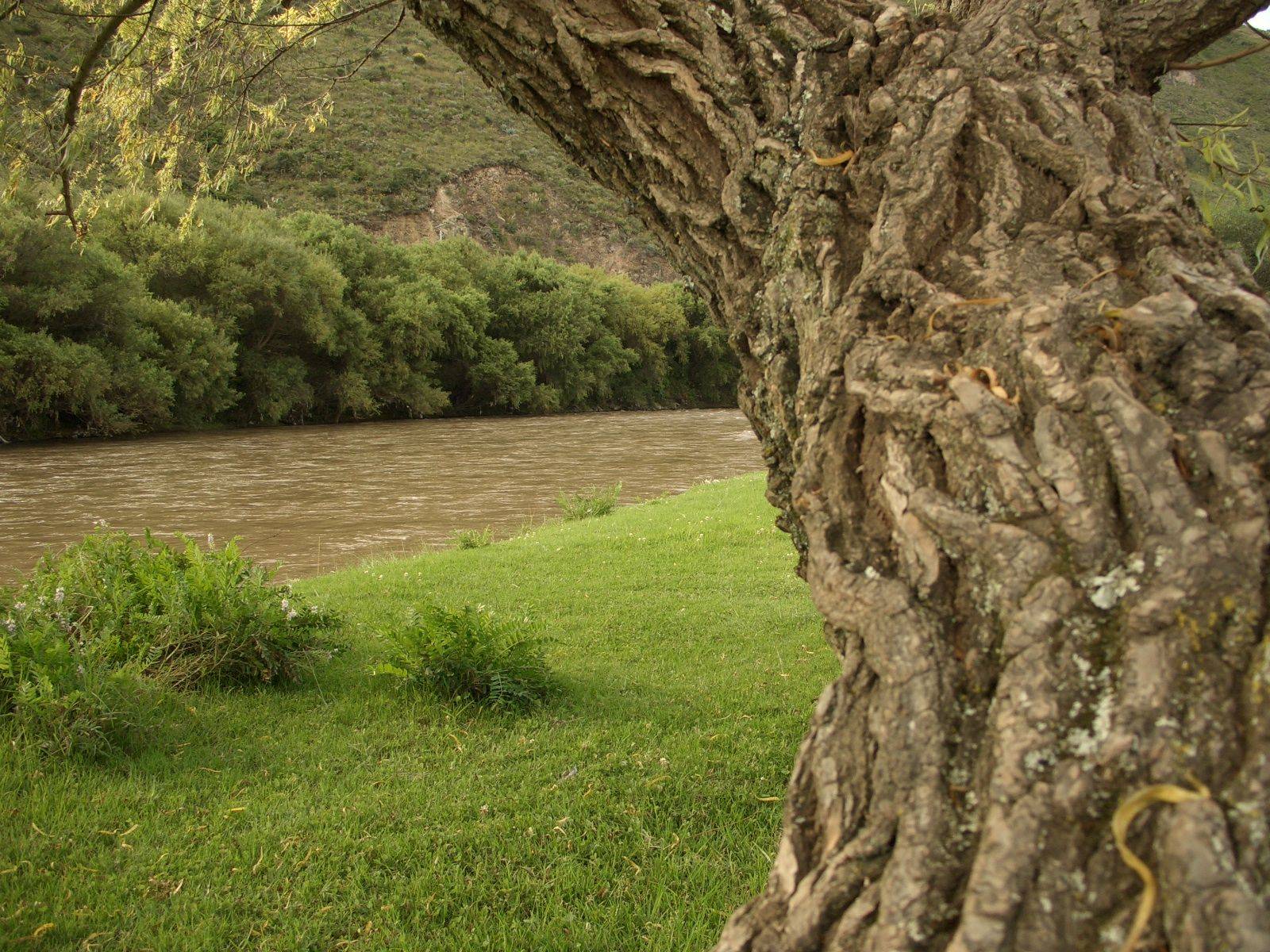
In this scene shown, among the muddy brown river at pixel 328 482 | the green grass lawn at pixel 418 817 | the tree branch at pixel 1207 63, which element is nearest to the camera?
the tree branch at pixel 1207 63

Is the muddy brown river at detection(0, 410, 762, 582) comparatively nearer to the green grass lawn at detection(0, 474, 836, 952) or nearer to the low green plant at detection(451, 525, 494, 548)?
the low green plant at detection(451, 525, 494, 548)

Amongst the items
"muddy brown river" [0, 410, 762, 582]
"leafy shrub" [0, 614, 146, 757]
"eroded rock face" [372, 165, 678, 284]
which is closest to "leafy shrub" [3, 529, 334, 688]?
"leafy shrub" [0, 614, 146, 757]

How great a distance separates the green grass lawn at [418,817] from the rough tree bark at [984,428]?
1.62 metres

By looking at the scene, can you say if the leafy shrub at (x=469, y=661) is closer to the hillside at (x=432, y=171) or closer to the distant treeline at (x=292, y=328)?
the distant treeline at (x=292, y=328)

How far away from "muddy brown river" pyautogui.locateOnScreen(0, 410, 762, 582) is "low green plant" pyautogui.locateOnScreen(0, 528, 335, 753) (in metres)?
4.44

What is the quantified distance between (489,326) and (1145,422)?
1984 inches

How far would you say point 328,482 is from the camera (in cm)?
2095

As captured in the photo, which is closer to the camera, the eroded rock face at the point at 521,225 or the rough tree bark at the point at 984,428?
the rough tree bark at the point at 984,428

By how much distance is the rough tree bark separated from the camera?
4.19ft

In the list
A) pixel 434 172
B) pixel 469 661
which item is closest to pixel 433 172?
pixel 434 172

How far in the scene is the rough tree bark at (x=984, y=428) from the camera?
1.28 meters

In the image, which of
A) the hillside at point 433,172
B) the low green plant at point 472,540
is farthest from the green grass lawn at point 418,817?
the hillside at point 433,172

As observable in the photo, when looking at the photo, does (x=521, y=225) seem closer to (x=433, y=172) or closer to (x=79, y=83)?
(x=433, y=172)

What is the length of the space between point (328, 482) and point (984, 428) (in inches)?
812
